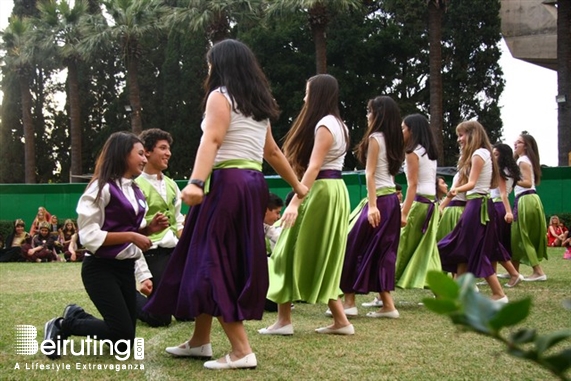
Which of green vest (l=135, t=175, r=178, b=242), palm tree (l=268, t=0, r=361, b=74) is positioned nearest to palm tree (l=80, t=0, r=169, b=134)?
palm tree (l=268, t=0, r=361, b=74)

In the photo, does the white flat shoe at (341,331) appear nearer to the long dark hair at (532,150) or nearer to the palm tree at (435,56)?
the long dark hair at (532,150)

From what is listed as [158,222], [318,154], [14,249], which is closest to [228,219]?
[158,222]

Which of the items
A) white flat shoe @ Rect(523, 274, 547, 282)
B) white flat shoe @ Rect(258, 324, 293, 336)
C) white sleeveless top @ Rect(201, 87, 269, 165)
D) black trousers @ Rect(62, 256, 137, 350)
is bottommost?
white flat shoe @ Rect(523, 274, 547, 282)

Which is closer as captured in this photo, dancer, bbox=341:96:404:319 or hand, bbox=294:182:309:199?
hand, bbox=294:182:309:199

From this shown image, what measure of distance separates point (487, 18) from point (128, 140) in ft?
122

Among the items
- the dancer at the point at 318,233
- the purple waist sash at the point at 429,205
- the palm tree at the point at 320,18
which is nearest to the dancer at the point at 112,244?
the dancer at the point at 318,233

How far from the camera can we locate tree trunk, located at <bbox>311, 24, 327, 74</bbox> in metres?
27.3

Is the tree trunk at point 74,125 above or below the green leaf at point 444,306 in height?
above

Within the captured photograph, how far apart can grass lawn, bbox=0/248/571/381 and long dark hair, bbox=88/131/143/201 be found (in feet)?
3.72

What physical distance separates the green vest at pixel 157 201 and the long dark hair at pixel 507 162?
475cm

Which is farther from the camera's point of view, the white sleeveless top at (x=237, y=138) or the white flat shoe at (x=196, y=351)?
the white flat shoe at (x=196, y=351)

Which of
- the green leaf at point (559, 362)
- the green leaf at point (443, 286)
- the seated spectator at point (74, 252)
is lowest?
the seated spectator at point (74, 252)

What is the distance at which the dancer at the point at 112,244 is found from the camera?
4930mm

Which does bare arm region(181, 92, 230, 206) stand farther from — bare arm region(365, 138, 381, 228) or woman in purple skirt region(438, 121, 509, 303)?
woman in purple skirt region(438, 121, 509, 303)
